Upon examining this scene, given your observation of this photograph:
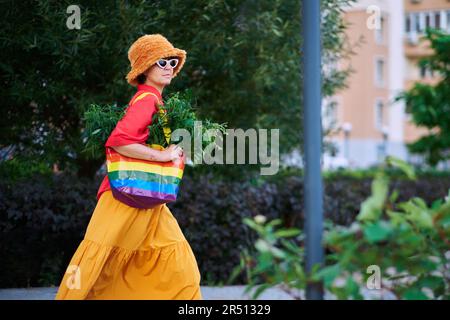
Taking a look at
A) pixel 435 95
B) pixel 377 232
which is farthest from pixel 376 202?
pixel 435 95

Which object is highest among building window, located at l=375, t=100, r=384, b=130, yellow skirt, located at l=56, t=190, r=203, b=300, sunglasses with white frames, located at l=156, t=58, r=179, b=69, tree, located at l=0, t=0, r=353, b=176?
building window, located at l=375, t=100, r=384, b=130

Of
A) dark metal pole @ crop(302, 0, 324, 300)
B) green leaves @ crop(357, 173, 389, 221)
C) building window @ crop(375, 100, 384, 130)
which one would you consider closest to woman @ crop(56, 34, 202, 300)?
dark metal pole @ crop(302, 0, 324, 300)

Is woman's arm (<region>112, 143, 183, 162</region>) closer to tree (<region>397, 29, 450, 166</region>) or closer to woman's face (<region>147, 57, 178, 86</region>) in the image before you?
woman's face (<region>147, 57, 178, 86</region>)

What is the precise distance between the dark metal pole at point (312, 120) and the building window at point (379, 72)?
47455mm

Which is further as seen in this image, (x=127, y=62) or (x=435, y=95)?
(x=435, y=95)

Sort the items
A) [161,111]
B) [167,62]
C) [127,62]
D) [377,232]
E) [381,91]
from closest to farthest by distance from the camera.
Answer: [377,232] → [161,111] → [167,62] → [127,62] → [381,91]

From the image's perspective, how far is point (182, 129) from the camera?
15.3ft

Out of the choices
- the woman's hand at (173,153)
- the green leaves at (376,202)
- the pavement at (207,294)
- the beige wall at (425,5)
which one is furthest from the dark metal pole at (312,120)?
the beige wall at (425,5)

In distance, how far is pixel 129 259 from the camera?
16.0 ft

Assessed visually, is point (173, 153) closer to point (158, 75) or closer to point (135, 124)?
point (135, 124)

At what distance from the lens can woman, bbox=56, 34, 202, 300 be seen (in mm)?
4574

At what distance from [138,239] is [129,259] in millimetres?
167
